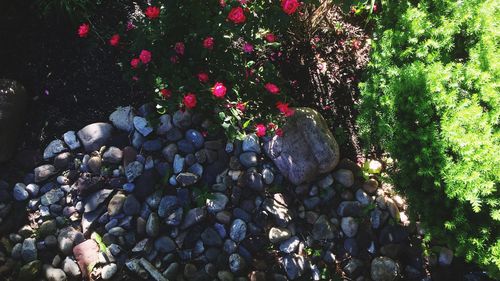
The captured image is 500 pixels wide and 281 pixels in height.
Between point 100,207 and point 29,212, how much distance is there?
1.85 ft

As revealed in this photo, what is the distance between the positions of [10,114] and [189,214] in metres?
1.64

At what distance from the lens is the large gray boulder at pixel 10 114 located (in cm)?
320

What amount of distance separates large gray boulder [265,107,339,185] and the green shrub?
0.37 m

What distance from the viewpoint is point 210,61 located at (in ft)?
9.75

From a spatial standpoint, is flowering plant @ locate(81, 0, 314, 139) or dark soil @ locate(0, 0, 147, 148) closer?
flowering plant @ locate(81, 0, 314, 139)

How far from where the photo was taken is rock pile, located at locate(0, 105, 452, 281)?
297cm

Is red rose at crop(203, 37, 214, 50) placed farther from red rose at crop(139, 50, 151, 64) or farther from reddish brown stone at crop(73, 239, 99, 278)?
reddish brown stone at crop(73, 239, 99, 278)

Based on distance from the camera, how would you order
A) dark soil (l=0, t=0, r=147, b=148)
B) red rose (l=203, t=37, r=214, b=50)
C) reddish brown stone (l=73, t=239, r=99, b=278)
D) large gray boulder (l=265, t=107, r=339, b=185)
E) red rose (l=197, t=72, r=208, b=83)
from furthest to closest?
dark soil (l=0, t=0, r=147, b=148), large gray boulder (l=265, t=107, r=339, b=185), reddish brown stone (l=73, t=239, r=99, b=278), red rose (l=197, t=72, r=208, b=83), red rose (l=203, t=37, r=214, b=50)

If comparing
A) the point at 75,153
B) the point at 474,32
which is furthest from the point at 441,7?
the point at 75,153

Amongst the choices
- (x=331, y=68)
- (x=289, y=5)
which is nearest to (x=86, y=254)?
(x=289, y=5)

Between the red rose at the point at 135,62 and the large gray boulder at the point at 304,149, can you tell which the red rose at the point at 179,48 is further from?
the large gray boulder at the point at 304,149

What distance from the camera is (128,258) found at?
2.99 m

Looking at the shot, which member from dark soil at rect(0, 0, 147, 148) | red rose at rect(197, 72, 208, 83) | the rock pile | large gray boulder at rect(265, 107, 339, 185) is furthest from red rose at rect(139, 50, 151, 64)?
large gray boulder at rect(265, 107, 339, 185)

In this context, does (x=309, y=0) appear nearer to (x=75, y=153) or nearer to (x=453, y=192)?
(x=453, y=192)
